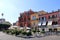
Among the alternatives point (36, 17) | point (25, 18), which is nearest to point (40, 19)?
point (36, 17)

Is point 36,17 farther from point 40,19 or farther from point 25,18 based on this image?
point 25,18

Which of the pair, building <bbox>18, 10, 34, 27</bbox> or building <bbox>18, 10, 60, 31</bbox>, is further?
building <bbox>18, 10, 34, 27</bbox>

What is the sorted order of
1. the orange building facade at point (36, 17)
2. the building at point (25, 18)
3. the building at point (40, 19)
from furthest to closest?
the building at point (25, 18) → the orange building facade at point (36, 17) → the building at point (40, 19)

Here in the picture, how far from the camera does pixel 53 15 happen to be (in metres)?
63.7

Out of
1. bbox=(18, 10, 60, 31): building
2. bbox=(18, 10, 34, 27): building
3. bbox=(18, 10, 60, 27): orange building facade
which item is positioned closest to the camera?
bbox=(18, 10, 60, 31): building

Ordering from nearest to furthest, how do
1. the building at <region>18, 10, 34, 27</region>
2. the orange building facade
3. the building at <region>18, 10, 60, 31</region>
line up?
the building at <region>18, 10, 60, 31</region>, the orange building facade, the building at <region>18, 10, 34, 27</region>

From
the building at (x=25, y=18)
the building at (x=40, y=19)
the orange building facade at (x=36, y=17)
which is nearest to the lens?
the building at (x=40, y=19)

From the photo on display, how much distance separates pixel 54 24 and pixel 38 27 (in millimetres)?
8945

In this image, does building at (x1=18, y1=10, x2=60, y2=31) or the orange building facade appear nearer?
building at (x1=18, y1=10, x2=60, y2=31)

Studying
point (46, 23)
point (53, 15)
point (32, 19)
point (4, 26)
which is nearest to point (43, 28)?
point (46, 23)

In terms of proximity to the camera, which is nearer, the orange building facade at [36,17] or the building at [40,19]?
the building at [40,19]

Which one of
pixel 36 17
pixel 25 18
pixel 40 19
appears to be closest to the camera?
pixel 40 19

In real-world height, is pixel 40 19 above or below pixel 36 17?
below

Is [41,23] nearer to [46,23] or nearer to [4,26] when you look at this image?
[46,23]
